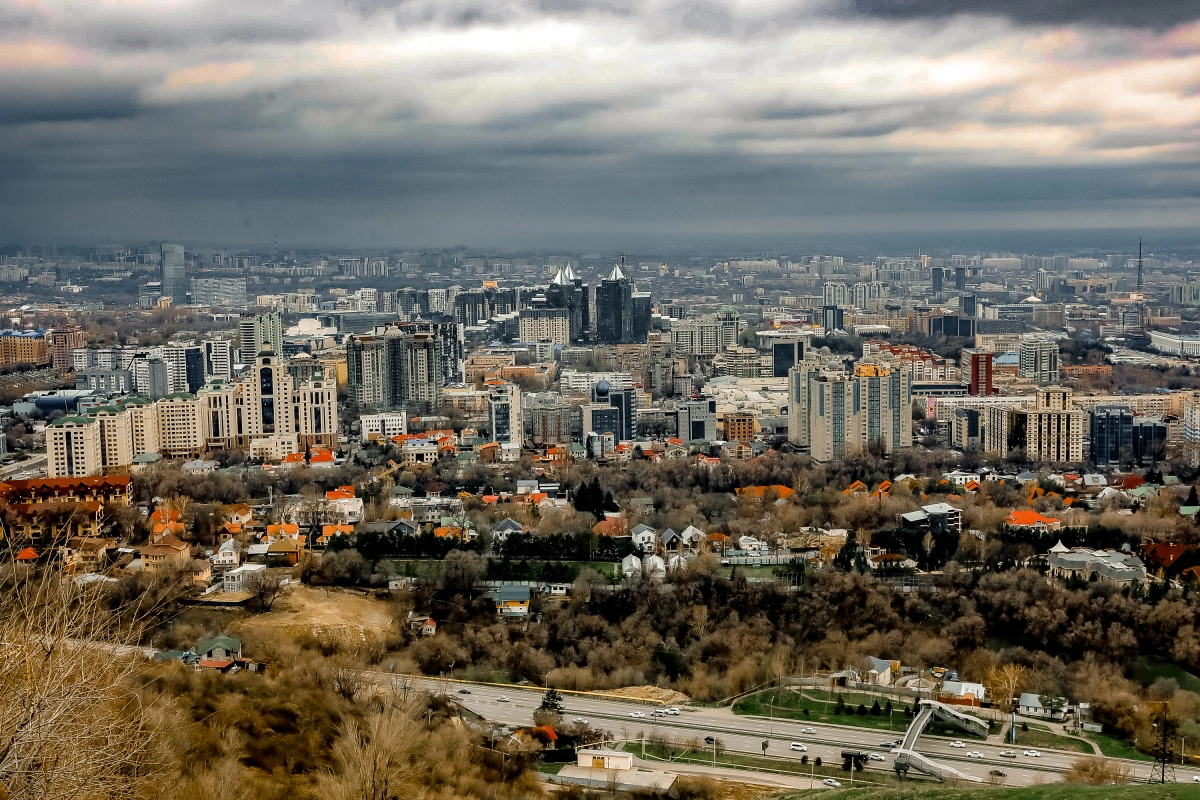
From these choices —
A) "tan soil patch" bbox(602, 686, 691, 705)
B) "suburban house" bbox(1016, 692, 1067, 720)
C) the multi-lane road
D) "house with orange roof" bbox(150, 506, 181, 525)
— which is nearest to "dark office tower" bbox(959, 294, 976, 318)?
"house with orange roof" bbox(150, 506, 181, 525)

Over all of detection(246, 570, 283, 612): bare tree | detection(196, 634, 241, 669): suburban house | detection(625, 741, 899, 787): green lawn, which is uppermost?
detection(196, 634, 241, 669): suburban house

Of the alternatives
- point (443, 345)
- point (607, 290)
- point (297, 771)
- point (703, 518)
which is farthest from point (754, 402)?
point (297, 771)

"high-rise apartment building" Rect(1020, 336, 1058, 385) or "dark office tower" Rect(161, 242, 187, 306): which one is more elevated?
"dark office tower" Rect(161, 242, 187, 306)

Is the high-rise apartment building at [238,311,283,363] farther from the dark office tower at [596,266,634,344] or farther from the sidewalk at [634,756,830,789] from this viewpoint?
the sidewalk at [634,756,830,789]

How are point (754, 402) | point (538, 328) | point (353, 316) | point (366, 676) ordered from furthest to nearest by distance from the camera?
point (353, 316)
point (538, 328)
point (754, 402)
point (366, 676)

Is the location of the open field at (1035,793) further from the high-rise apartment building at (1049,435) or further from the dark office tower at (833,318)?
the dark office tower at (833,318)

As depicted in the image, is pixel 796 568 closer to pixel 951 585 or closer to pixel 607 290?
pixel 951 585

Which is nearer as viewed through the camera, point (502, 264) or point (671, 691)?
point (671, 691)
